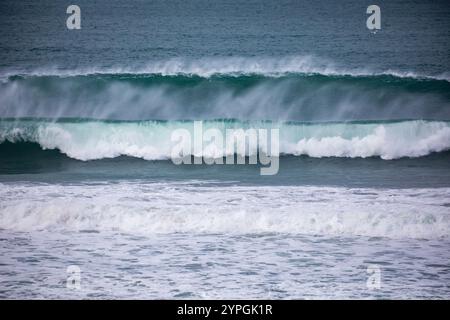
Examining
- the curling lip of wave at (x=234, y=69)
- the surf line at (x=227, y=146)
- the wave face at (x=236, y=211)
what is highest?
the curling lip of wave at (x=234, y=69)

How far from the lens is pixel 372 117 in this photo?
1057cm

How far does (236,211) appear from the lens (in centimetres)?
604

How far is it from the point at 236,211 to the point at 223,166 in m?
2.37

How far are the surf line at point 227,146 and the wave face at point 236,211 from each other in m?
1.66

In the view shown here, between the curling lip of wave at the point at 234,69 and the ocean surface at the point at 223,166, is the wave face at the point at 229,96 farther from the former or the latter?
the curling lip of wave at the point at 234,69

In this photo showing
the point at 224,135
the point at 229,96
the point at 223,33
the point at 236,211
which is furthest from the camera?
the point at 223,33

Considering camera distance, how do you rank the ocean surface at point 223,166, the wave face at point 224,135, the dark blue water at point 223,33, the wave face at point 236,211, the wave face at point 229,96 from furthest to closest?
the dark blue water at point 223,33, the wave face at point 229,96, the wave face at point 224,135, the wave face at point 236,211, the ocean surface at point 223,166

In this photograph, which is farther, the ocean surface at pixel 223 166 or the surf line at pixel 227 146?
the surf line at pixel 227 146

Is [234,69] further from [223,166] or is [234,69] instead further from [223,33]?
[223,166]

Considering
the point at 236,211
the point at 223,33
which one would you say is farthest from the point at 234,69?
the point at 236,211

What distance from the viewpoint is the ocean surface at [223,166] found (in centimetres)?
482

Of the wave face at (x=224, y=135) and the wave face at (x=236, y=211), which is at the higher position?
the wave face at (x=224, y=135)

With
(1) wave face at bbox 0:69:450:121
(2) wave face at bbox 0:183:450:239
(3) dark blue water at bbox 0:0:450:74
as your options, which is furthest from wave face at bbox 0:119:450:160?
(3) dark blue water at bbox 0:0:450:74

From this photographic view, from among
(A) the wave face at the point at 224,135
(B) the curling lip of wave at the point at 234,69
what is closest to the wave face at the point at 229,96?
(B) the curling lip of wave at the point at 234,69
